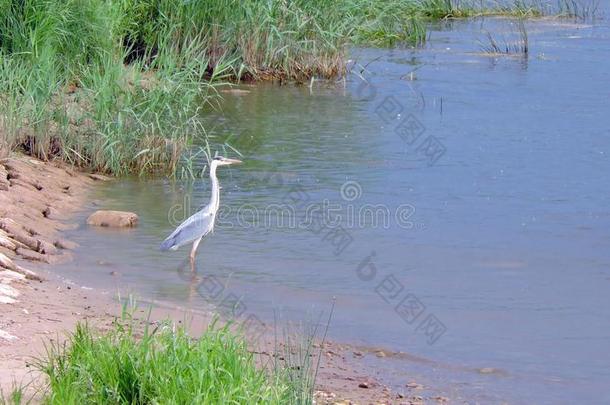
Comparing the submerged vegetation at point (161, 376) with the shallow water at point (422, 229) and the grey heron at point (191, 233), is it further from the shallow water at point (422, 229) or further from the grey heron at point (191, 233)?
the grey heron at point (191, 233)

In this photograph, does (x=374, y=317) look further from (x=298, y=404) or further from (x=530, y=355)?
(x=298, y=404)

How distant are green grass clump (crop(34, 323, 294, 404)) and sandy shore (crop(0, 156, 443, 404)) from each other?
26 cm

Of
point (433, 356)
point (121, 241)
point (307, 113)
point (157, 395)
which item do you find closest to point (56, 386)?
point (157, 395)

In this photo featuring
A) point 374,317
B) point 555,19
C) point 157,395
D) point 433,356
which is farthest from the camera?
point 555,19

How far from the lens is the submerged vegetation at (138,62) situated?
10305 millimetres

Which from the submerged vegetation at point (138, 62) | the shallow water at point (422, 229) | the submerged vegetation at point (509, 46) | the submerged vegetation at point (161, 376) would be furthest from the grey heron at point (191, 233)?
the submerged vegetation at point (509, 46)

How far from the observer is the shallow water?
678 cm

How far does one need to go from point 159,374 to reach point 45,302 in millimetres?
2163

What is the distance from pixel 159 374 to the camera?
450 centimetres

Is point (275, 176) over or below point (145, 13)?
below

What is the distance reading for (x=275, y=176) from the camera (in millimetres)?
10914

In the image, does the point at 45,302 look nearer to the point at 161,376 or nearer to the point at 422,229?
the point at 161,376

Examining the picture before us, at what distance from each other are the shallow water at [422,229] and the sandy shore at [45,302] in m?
0.24

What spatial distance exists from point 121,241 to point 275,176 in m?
2.64
